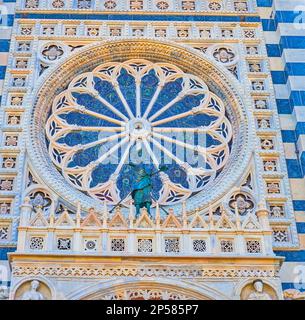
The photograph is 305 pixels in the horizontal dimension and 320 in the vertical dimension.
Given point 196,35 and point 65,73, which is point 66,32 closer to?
point 65,73

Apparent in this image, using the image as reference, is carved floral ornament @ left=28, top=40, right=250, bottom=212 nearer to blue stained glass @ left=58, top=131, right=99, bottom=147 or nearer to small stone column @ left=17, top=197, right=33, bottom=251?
blue stained glass @ left=58, top=131, right=99, bottom=147

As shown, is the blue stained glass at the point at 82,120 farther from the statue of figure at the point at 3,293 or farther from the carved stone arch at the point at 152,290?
the carved stone arch at the point at 152,290

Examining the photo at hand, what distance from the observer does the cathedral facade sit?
39.8 feet

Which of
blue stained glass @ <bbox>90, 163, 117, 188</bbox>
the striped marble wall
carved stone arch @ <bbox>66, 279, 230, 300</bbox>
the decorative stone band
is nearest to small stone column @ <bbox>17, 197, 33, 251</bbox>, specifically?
the decorative stone band

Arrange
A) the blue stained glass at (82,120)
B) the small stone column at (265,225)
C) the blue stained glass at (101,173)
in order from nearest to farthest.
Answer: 1. the small stone column at (265,225)
2. the blue stained glass at (101,173)
3. the blue stained glass at (82,120)

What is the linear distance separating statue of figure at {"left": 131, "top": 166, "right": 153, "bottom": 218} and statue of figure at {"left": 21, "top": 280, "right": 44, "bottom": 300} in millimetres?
2183

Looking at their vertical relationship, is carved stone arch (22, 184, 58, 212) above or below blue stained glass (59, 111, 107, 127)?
below

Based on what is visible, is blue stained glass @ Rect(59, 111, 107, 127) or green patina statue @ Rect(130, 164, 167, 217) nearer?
green patina statue @ Rect(130, 164, 167, 217)

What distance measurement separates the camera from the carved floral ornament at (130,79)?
14.8 m

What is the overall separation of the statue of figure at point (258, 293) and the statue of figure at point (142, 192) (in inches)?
86.6

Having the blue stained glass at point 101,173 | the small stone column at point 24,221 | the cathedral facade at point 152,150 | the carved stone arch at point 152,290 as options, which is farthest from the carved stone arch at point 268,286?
the blue stained glass at point 101,173

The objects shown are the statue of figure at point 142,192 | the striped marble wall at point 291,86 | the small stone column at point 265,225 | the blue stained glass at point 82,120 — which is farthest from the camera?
the blue stained glass at point 82,120

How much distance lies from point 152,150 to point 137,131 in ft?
1.63
